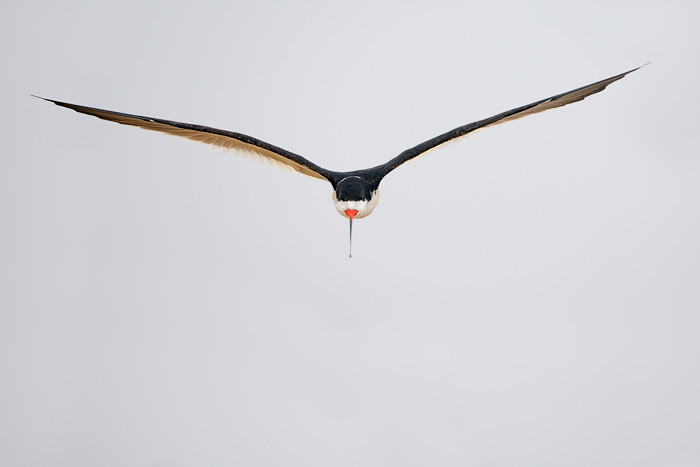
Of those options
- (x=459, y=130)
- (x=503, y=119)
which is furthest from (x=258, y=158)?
(x=503, y=119)

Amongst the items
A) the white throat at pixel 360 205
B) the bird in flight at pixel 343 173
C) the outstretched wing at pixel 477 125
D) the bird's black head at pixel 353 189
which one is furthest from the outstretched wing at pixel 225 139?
the outstretched wing at pixel 477 125

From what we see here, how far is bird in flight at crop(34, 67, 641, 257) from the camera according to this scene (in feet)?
36.1

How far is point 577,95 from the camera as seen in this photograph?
12062mm

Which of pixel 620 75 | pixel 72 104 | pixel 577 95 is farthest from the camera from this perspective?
pixel 577 95

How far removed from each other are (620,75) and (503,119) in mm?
1997

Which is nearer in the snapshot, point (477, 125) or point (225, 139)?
point (477, 125)

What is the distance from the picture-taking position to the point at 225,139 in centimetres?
1195

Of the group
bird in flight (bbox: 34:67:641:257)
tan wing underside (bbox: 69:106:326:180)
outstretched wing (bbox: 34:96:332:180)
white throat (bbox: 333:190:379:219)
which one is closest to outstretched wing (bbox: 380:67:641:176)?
bird in flight (bbox: 34:67:641:257)

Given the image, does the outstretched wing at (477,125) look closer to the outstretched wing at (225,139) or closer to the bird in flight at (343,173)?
the bird in flight at (343,173)

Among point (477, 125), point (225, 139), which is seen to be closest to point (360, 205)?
point (477, 125)

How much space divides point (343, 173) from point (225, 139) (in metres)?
2.16

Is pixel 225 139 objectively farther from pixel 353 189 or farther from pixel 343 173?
pixel 353 189

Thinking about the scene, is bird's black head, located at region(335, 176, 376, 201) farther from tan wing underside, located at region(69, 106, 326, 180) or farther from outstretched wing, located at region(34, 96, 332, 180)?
tan wing underside, located at region(69, 106, 326, 180)

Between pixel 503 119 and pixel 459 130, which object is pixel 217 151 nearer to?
pixel 459 130
